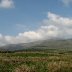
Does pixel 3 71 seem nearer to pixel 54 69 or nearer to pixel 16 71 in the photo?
pixel 16 71

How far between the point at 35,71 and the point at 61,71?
3.04 metres

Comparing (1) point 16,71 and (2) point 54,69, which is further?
(2) point 54,69

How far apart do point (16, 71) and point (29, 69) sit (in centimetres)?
151

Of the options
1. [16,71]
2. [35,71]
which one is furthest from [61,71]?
[16,71]

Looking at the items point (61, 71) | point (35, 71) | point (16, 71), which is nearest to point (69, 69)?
point (61, 71)

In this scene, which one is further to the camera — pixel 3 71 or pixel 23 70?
pixel 3 71

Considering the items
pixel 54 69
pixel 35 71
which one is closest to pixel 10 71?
pixel 35 71

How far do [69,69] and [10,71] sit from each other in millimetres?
→ 7017

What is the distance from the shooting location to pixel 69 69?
97.7 feet

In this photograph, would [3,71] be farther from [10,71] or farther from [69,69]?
[69,69]

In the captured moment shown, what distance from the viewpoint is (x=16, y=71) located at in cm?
2717

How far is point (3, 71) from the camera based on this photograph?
29031mm

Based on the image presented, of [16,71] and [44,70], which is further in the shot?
[44,70]

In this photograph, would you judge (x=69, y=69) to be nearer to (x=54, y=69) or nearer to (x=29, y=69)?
(x=54, y=69)
